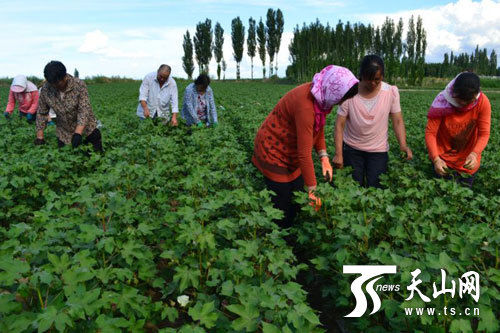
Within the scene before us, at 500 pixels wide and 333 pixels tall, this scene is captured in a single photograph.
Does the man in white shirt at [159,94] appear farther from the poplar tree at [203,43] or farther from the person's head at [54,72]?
the poplar tree at [203,43]

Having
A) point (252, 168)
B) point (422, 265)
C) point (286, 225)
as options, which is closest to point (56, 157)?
point (252, 168)

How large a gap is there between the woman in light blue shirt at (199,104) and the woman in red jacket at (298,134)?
12.7ft

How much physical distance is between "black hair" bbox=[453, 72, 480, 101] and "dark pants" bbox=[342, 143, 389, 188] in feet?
3.23

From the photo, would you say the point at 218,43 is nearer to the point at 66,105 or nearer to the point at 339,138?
the point at 66,105

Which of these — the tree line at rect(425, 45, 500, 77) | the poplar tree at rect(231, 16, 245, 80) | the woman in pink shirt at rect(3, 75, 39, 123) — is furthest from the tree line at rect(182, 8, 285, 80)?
the woman in pink shirt at rect(3, 75, 39, 123)

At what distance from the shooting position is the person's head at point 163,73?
704 centimetres

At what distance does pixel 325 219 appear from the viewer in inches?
126

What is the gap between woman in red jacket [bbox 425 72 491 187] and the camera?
12.6 feet

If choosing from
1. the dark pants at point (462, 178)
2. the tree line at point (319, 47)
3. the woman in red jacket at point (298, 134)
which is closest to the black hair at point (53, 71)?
the woman in red jacket at point (298, 134)

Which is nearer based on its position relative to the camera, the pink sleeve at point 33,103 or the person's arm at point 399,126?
the person's arm at point 399,126

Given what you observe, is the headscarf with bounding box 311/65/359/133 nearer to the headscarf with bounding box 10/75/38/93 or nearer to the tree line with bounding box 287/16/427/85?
the headscarf with bounding box 10/75/38/93

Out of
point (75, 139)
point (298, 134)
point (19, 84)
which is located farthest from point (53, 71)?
point (19, 84)

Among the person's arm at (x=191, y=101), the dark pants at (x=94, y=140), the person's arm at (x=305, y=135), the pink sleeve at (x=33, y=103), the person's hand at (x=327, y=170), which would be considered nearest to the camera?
the person's arm at (x=305, y=135)

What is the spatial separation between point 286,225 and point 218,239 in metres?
1.17
